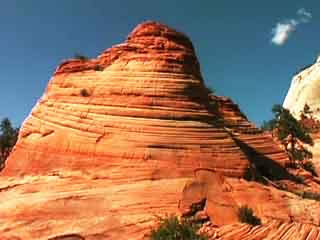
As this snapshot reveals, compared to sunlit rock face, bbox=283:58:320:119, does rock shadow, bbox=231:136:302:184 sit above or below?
below

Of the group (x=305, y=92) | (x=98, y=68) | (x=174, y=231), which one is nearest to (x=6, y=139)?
(x=98, y=68)

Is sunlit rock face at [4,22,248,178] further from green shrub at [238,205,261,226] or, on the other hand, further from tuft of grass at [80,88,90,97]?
green shrub at [238,205,261,226]

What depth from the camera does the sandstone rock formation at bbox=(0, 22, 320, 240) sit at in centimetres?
1889

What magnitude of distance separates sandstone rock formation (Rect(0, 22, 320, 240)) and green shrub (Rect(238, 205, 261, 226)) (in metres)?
0.43

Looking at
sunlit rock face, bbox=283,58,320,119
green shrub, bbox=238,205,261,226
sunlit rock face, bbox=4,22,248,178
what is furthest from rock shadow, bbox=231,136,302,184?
sunlit rock face, bbox=283,58,320,119

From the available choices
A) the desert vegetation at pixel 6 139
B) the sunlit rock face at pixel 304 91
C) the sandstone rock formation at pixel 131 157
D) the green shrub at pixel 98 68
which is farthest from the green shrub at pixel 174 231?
the sunlit rock face at pixel 304 91

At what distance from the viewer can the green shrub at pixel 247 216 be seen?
1864cm

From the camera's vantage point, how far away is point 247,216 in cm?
1873

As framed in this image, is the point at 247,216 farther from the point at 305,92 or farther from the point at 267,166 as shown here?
the point at 305,92

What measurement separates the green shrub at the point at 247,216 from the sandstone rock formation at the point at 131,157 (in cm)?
43

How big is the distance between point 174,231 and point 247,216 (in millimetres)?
3533

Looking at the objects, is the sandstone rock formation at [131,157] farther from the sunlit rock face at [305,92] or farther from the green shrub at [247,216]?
the sunlit rock face at [305,92]

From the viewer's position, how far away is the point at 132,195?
19.5 meters

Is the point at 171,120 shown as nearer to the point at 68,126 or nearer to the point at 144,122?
the point at 144,122
